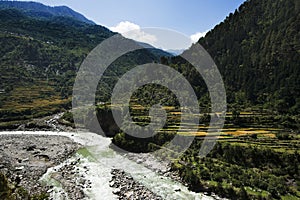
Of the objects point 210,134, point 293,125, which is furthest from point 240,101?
point 210,134

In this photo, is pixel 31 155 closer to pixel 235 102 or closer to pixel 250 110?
pixel 250 110

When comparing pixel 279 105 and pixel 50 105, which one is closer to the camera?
pixel 279 105

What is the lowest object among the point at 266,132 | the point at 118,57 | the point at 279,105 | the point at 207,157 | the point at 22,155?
the point at 22,155

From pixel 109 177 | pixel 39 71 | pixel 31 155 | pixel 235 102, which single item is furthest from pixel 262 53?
pixel 39 71

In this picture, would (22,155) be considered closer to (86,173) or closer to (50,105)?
(86,173)

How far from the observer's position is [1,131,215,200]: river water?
26609 millimetres

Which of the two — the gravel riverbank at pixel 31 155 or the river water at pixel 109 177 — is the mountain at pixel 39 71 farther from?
the river water at pixel 109 177

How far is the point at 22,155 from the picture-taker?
41.5 meters

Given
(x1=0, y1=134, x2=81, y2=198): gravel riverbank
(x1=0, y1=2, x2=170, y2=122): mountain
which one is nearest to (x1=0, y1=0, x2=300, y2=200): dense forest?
(x1=0, y1=2, x2=170, y2=122): mountain

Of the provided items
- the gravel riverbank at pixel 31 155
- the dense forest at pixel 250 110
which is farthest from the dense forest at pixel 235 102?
the gravel riverbank at pixel 31 155

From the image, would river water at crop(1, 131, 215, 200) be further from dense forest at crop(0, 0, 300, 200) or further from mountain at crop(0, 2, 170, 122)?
mountain at crop(0, 2, 170, 122)

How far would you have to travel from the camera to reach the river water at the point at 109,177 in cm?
2661

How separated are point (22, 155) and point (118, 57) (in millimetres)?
138294

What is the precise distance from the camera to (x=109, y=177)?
104 ft
